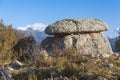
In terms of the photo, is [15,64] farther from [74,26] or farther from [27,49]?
[74,26]

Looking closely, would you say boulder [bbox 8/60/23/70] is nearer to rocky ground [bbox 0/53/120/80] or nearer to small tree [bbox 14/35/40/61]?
rocky ground [bbox 0/53/120/80]

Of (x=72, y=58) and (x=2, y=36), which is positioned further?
(x=2, y=36)

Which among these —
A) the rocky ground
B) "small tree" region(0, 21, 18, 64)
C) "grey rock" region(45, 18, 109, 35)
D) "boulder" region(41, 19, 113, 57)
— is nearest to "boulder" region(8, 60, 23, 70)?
the rocky ground

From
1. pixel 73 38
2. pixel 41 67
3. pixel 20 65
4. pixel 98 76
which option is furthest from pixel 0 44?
pixel 98 76

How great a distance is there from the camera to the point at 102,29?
75.3ft

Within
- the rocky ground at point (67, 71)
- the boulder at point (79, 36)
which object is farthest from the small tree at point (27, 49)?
the rocky ground at point (67, 71)

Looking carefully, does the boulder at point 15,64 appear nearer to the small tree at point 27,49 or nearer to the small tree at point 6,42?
the small tree at point 6,42

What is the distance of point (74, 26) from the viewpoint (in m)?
22.4

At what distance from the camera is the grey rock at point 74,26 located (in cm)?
2211

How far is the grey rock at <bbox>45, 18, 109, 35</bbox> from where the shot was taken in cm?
2211

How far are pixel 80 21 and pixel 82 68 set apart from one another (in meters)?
8.52

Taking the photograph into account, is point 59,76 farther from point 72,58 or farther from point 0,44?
point 0,44

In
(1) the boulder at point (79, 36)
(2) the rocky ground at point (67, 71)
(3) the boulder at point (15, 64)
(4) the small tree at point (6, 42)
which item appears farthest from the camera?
(1) the boulder at point (79, 36)

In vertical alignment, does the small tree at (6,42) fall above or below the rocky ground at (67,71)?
above
